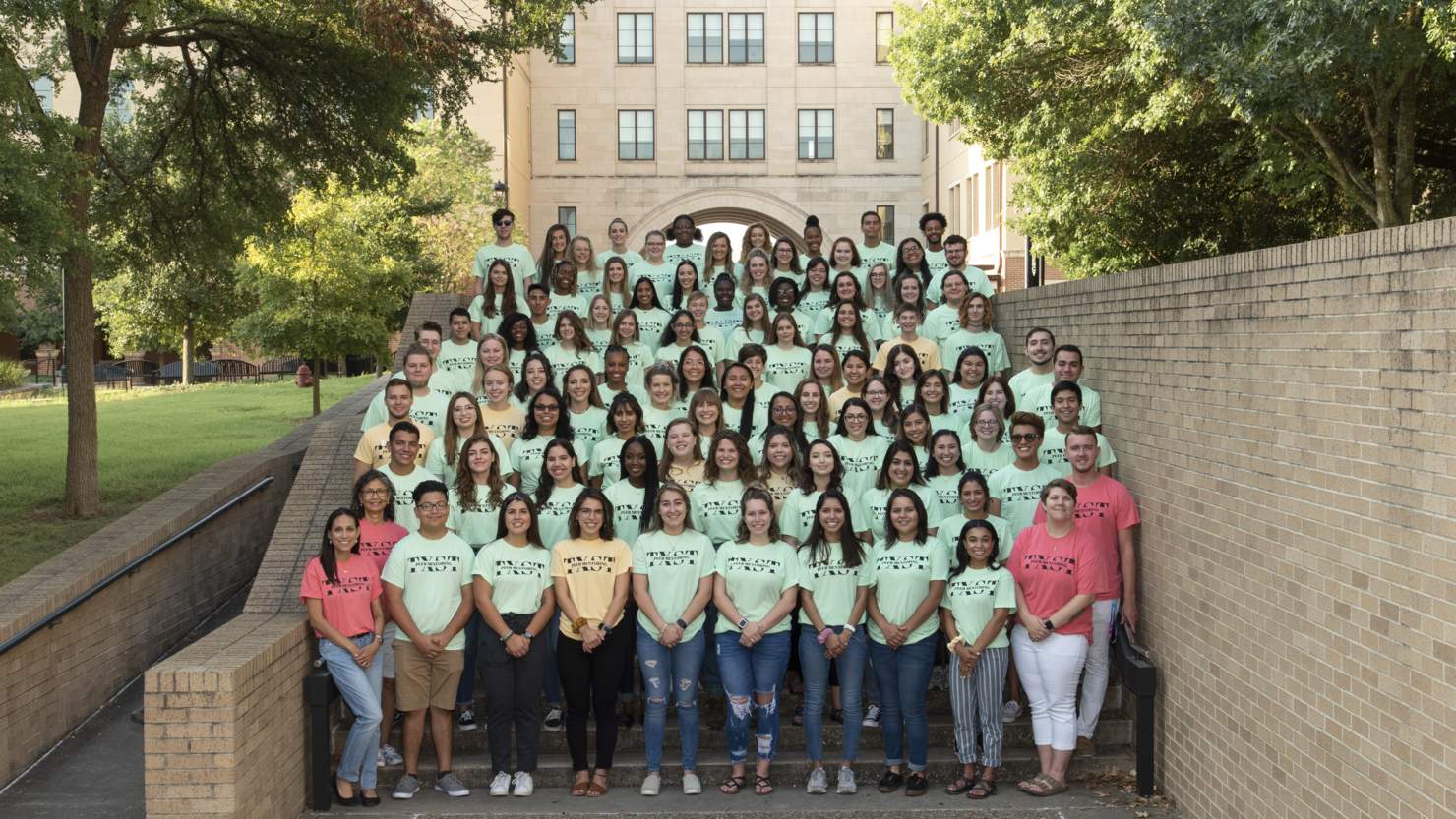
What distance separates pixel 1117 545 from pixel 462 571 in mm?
4148

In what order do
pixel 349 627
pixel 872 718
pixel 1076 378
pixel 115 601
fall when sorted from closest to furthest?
pixel 349 627 → pixel 872 718 → pixel 1076 378 → pixel 115 601

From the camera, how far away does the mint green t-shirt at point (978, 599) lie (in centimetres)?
778

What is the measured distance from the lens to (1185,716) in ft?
25.1

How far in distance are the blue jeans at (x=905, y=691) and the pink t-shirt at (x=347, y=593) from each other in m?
3.05

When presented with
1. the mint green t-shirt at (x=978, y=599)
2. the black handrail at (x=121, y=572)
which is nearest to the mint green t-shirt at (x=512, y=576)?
the mint green t-shirt at (x=978, y=599)

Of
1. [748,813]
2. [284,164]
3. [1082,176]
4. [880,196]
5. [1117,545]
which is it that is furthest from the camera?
[880,196]

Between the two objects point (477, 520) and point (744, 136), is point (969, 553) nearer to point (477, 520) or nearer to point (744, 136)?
point (477, 520)

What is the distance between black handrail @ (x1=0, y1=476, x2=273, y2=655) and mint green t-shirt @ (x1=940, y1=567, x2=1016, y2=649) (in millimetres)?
6102

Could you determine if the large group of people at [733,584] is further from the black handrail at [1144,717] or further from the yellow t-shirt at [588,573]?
the black handrail at [1144,717]

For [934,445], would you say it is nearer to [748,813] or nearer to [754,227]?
[748,813]

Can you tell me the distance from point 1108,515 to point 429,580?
4.25 metres

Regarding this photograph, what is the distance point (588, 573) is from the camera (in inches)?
310

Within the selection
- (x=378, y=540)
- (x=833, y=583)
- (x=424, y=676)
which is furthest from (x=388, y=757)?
(x=833, y=583)

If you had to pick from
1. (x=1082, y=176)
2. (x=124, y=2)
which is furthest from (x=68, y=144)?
(x=1082, y=176)
